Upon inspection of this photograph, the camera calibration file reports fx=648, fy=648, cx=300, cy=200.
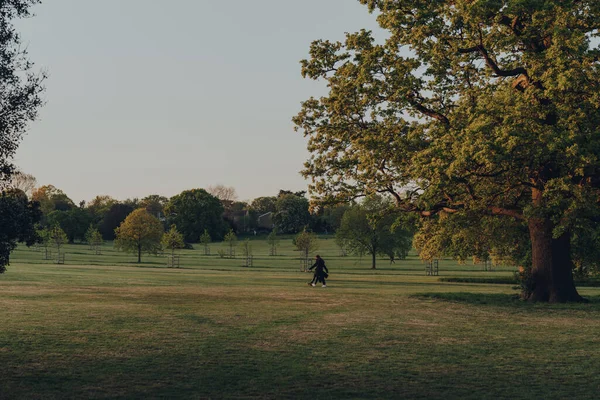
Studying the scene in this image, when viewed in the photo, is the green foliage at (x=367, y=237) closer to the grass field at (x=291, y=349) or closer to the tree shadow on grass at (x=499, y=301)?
the tree shadow on grass at (x=499, y=301)

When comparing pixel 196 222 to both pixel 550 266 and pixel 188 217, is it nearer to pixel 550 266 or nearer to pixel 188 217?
pixel 188 217

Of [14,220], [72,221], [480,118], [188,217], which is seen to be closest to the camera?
[14,220]

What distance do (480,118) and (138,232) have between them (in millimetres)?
61467

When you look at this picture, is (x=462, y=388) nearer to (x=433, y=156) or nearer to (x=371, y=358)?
(x=371, y=358)

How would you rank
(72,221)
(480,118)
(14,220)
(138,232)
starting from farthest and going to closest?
1. (72,221)
2. (138,232)
3. (480,118)
4. (14,220)

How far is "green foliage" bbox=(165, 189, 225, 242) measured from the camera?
14612cm

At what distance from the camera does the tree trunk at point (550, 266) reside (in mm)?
28641

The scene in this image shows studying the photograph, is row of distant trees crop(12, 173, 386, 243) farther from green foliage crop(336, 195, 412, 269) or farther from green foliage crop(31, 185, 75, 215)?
green foliage crop(336, 195, 412, 269)

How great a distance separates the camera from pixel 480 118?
79.8 feet

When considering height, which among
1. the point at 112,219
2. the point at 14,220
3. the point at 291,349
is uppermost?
the point at 112,219

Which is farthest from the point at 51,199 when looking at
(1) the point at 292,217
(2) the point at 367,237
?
(2) the point at 367,237

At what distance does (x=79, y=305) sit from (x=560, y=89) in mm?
19476

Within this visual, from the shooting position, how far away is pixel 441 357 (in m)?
14.2

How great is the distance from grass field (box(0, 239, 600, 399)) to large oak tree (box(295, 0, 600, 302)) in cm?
449
